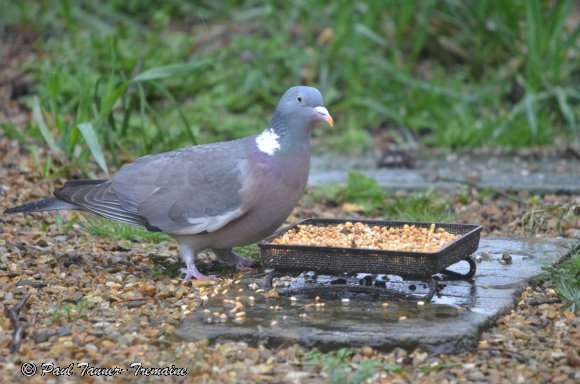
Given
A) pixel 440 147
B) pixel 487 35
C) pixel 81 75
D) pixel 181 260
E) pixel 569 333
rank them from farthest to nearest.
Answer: pixel 487 35, pixel 440 147, pixel 81 75, pixel 181 260, pixel 569 333

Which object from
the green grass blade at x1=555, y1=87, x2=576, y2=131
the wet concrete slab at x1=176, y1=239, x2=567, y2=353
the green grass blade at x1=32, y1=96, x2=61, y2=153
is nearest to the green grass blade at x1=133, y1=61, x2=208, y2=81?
the green grass blade at x1=32, y1=96, x2=61, y2=153

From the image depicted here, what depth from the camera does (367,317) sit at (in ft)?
11.0

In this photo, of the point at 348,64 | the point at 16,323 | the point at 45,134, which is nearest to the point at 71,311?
the point at 16,323

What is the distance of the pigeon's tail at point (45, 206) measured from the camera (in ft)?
13.7

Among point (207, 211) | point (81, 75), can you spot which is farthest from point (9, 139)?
point (207, 211)

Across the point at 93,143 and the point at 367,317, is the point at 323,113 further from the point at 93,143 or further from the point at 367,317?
the point at 93,143

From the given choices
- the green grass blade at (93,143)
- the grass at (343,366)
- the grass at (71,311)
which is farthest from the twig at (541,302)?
the green grass blade at (93,143)

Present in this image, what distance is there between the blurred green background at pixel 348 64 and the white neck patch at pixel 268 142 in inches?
94.0

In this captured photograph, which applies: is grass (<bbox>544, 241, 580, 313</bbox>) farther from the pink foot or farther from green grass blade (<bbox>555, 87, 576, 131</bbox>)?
green grass blade (<bbox>555, 87, 576, 131</bbox>)

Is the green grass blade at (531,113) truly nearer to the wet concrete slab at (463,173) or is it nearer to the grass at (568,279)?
the wet concrete slab at (463,173)

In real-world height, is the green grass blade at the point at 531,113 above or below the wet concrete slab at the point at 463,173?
above

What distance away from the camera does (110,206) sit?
13.7 feet

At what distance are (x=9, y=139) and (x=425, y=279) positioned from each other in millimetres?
3758

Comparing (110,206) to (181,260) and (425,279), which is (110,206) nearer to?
(181,260)
